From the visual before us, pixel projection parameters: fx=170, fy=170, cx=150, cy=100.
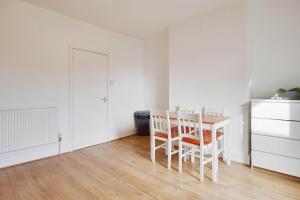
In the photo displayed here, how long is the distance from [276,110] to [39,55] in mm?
3777

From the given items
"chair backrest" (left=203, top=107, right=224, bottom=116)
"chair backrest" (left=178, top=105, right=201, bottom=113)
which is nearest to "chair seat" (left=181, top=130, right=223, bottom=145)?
"chair backrest" (left=203, top=107, right=224, bottom=116)

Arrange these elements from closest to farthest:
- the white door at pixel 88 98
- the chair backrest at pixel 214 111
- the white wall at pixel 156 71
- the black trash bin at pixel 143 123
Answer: the chair backrest at pixel 214 111 < the white door at pixel 88 98 < the white wall at pixel 156 71 < the black trash bin at pixel 143 123

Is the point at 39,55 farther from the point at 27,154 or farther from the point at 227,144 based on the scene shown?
the point at 227,144

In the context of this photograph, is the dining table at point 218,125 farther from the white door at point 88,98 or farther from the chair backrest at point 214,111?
the white door at point 88,98

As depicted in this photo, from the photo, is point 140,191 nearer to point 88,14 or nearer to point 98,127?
point 98,127

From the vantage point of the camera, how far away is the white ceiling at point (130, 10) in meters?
2.78

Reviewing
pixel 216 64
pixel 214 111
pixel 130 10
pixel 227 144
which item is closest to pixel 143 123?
pixel 214 111

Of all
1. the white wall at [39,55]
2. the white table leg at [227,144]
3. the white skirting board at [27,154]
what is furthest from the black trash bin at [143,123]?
the white table leg at [227,144]

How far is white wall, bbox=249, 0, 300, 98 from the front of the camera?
2.56 metres

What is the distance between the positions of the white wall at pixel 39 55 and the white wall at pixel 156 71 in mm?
1028

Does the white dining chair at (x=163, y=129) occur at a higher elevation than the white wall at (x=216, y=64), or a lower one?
lower

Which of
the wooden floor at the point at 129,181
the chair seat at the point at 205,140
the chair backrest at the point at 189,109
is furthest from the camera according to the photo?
the chair backrest at the point at 189,109

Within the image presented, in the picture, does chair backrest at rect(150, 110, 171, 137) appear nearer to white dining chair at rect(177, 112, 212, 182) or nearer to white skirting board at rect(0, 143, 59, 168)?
white dining chair at rect(177, 112, 212, 182)

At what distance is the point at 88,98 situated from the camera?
362 centimetres
